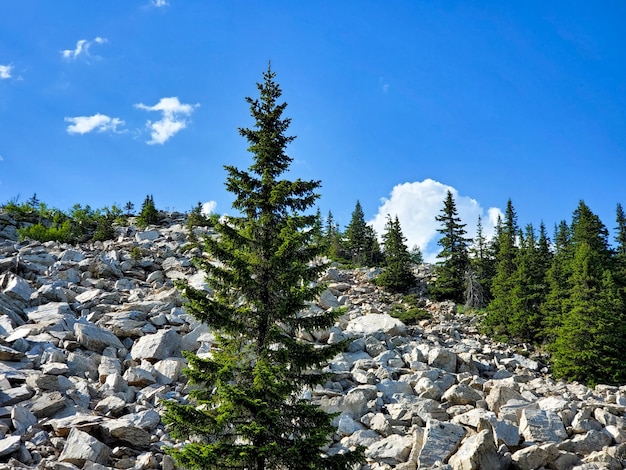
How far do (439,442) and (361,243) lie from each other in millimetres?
53783

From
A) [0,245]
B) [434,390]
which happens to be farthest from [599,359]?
[0,245]

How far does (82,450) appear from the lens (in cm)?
Answer: 1257

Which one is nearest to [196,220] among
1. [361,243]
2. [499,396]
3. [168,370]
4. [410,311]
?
[361,243]

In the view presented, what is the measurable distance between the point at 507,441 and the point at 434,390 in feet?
14.9

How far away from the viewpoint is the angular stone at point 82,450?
40.8ft

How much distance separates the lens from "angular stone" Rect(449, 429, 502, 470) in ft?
43.9

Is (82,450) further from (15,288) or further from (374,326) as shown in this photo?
(374,326)

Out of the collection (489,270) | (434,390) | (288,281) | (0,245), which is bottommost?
(434,390)

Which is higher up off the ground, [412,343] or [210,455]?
[412,343]

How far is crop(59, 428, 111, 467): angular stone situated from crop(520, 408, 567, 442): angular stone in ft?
44.6

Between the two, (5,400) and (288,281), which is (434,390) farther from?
(5,400)

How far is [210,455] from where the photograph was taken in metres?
9.49

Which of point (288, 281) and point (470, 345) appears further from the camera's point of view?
point (470, 345)

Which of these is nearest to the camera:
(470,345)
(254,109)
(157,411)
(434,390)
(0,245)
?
(254,109)
